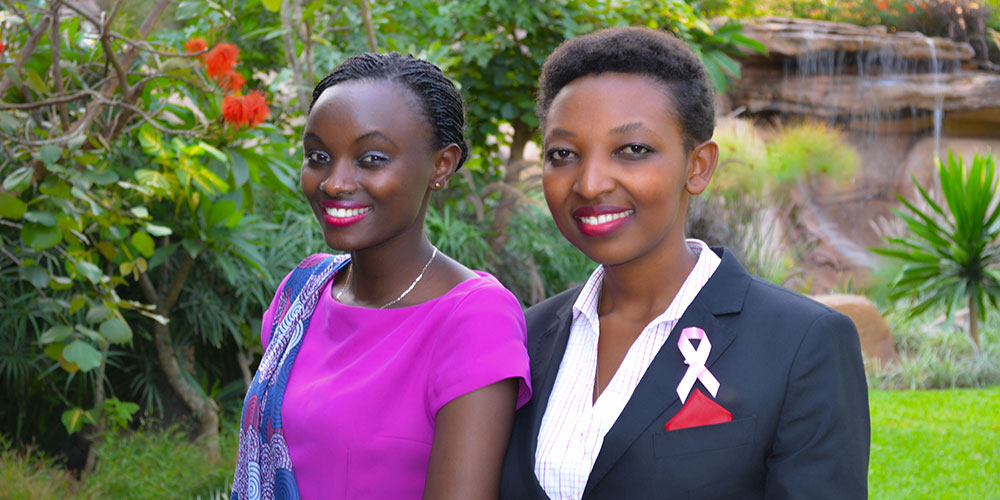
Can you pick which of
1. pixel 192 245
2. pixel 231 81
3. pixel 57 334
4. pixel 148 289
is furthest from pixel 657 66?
pixel 148 289

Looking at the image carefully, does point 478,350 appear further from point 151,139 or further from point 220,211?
point 220,211

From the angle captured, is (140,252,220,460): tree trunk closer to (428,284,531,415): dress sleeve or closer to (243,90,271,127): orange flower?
(243,90,271,127): orange flower

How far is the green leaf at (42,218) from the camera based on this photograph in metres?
2.70

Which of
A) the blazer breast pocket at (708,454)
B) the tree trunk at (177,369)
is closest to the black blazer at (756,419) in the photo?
the blazer breast pocket at (708,454)

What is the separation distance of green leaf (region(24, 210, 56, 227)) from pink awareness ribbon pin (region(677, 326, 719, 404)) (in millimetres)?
1968

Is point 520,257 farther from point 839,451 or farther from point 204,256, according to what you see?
point 839,451

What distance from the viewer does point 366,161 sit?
1.77 metres

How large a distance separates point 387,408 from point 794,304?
72cm

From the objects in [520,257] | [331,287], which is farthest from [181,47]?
[331,287]

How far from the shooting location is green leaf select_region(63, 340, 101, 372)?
2.72 m

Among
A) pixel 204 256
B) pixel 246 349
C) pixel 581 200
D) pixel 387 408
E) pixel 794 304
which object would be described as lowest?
pixel 246 349

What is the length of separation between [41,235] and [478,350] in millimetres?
1736

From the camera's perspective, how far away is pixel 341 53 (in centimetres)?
613

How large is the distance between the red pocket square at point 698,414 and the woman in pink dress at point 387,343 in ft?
0.96
